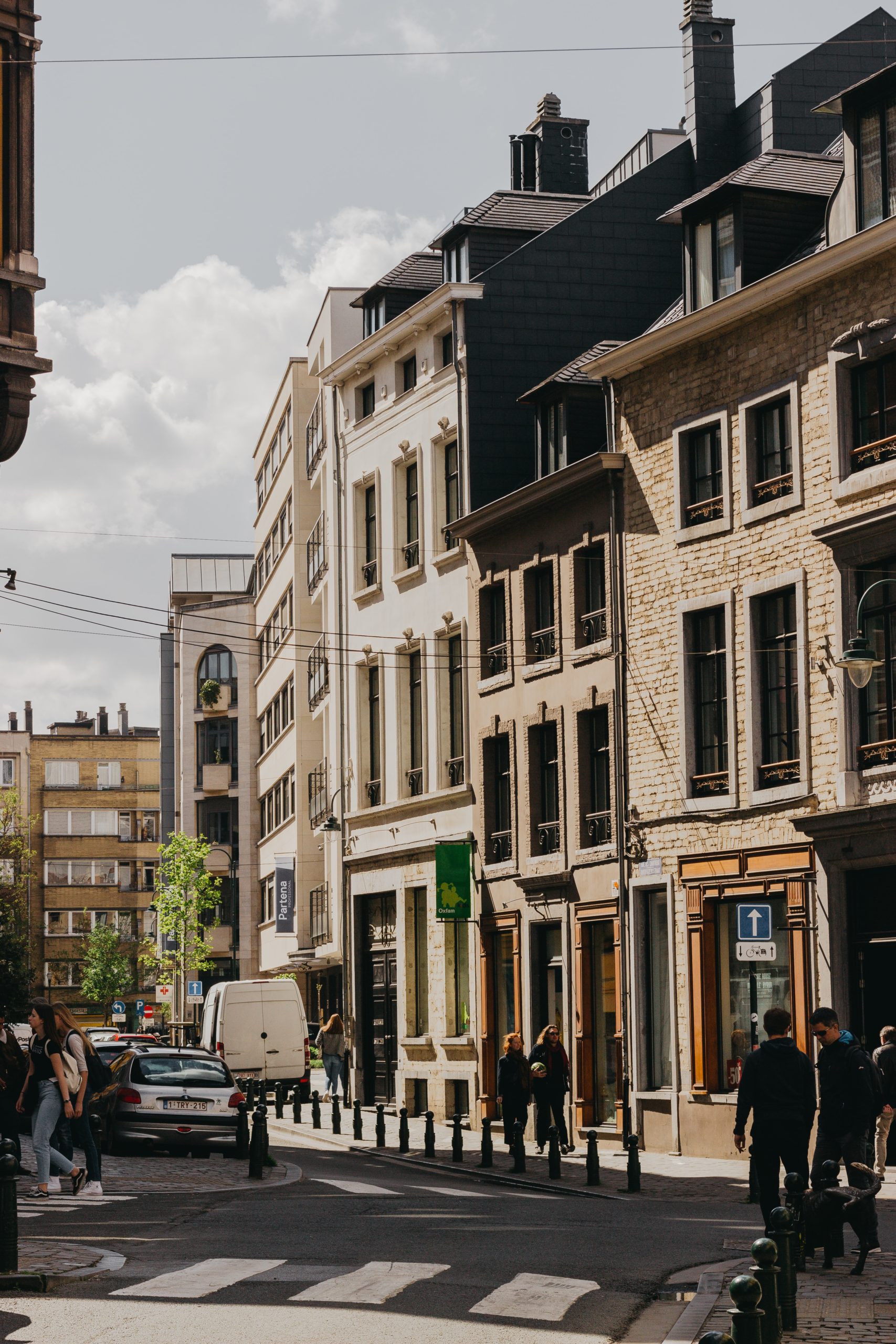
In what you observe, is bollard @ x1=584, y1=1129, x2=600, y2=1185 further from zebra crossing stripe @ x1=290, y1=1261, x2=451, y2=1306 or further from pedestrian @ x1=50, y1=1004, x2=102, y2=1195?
zebra crossing stripe @ x1=290, y1=1261, x2=451, y2=1306

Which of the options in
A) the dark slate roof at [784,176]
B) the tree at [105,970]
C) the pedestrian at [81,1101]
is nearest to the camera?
the pedestrian at [81,1101]

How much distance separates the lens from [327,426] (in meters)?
47.6

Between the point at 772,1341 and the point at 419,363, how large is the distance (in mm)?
34139

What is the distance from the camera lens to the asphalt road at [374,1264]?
11.2 metres

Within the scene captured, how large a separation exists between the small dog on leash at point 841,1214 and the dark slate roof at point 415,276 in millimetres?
31796

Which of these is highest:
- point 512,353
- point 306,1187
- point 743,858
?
point 512,353

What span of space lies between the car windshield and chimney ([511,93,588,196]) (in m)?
23.0

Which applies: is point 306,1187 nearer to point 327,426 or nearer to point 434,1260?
point 434,1260

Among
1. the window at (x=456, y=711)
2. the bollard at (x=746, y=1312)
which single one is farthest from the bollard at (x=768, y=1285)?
the window at (x=456, y=711)

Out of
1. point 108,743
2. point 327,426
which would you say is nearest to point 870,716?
point 327,426

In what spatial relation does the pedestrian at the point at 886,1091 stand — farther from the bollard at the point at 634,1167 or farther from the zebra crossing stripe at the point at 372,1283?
the zebra crossing stripe at the point at 372,1283

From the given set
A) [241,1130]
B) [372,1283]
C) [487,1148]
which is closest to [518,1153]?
[487,1148]

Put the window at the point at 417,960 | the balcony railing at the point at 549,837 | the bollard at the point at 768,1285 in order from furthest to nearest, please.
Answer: the window at the point at 417,960, the balcony railing at the point at 549,837, the bollard at the point at 768,1285

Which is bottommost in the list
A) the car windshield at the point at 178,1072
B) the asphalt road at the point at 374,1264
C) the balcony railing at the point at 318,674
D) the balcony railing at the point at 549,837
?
the asphalt road at the point at 374,1264
